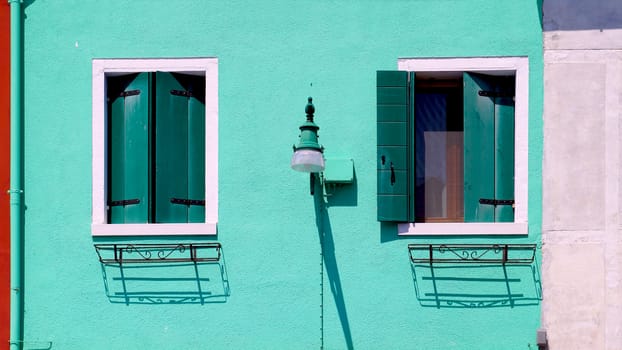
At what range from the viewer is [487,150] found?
22.3 ft

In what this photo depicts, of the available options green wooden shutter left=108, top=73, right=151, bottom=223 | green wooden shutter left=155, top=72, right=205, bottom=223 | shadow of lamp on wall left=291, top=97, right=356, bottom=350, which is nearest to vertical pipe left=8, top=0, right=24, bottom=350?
green wooden shutter left=108, top=73, right=151, bottom=223

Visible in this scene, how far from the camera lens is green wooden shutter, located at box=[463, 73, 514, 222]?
6.79 meters

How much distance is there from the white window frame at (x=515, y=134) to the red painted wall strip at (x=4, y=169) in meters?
3.13

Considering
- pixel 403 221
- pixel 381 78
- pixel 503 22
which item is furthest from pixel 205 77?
pixel 503 22

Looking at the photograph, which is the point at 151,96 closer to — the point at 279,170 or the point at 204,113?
the point at 204,113

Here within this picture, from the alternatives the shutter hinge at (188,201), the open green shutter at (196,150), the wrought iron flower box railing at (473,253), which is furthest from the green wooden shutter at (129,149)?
the wrought iron flower box railing at (473,253)

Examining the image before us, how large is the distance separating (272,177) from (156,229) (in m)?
1.00

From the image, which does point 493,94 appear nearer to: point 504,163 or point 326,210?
point 504,163

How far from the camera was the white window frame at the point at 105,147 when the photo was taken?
6723 millimetres

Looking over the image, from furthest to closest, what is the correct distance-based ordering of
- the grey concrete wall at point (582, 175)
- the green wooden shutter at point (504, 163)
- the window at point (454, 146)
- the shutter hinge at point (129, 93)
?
the shutter hinge at point (129, 93) → the green wooden shutter at point (504, 163) → the window at point (454, 146) → the grey concrete wall at point (582, 175)

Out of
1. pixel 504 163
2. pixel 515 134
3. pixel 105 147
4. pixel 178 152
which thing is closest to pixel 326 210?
pixel 178 152

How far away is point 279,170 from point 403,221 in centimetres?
106

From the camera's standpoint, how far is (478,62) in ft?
22.2

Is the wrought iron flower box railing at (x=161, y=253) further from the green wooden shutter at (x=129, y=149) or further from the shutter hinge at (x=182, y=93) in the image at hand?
the shutter hinge at (x=182, y=93)
